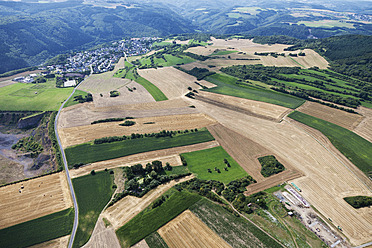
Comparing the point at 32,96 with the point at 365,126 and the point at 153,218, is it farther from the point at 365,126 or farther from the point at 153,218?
the point at 365,126

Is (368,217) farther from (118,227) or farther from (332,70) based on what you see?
(332,70)

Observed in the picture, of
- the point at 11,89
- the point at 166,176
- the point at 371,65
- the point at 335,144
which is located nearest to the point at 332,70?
the point at 371,65

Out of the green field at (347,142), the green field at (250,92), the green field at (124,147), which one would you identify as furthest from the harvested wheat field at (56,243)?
the green field at (250,92)

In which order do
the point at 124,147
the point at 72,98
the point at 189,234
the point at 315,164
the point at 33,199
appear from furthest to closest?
the point at 72,98
the point at 124,147
the point at 315,164
the point at 33,199
the point at 189,234

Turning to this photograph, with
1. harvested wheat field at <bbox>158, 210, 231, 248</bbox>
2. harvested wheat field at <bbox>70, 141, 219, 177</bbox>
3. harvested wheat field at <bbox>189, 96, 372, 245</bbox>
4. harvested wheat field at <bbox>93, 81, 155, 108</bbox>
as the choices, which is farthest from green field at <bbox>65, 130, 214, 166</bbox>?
harvested wheat field at <bbox>93, 81, 155, 108</bbox>

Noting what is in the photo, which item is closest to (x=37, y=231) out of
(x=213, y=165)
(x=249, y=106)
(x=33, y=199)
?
(x=33, y=199)

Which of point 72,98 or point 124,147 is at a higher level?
point 124,147
